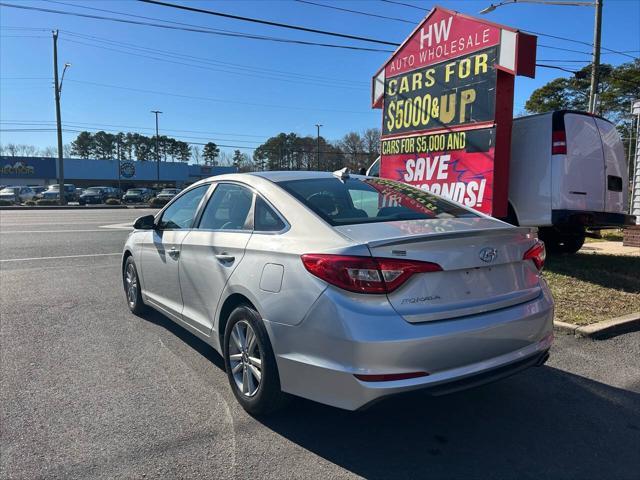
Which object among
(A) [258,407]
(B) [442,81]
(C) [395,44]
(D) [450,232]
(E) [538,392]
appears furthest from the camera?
(C) [395,44]

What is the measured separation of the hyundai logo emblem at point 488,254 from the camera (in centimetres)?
293

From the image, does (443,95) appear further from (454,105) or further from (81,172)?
(81,172)

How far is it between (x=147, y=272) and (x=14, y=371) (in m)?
1.47

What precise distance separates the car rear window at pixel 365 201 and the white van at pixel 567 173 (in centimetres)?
396

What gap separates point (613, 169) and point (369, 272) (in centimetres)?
683

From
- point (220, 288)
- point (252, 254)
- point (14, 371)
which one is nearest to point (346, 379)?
point (252, 254)

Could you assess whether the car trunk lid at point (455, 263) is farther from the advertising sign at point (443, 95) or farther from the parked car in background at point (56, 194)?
the parked car in background at point (56, 194)

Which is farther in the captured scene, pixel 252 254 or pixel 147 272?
pixel 147 272

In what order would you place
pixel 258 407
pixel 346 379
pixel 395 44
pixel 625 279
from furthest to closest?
pixel 395 44 < pixel 625 279 < pixel 258 407 < pixel 346 379

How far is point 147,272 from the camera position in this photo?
517cm

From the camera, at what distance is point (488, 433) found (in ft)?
10.2

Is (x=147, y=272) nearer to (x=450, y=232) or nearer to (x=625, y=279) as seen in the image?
(x=450, y=232)

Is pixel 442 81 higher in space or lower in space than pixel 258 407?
higher

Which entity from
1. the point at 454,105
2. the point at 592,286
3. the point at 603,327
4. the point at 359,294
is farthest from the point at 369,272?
the point at 454,105
